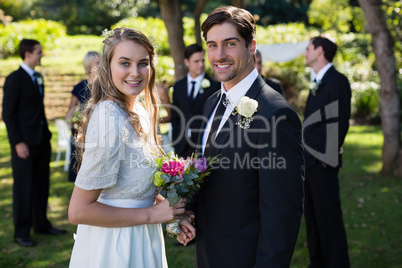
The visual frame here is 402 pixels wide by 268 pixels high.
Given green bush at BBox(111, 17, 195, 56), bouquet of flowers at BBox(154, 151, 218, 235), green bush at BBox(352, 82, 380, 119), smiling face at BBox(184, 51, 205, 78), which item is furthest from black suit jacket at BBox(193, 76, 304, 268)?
green bush at BBox(111, 17, 195, 56)

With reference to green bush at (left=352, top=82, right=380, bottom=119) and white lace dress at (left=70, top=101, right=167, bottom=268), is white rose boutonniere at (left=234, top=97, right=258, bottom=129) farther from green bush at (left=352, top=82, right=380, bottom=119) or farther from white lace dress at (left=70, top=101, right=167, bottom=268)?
green bush at (left=352, top=82, right=380, bottom=119)

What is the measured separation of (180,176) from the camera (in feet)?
8.23

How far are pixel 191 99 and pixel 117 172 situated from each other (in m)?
3.77

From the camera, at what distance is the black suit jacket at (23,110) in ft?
19.2

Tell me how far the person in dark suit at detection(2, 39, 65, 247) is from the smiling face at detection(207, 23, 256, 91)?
4.21m

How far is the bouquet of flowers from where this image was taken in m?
2.49

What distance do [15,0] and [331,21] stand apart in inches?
920

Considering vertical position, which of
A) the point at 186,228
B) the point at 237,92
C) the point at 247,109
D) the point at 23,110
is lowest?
the point at 186,228

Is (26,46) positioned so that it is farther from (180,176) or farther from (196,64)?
(180,176)

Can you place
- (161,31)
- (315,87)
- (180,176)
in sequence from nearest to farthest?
(180,176), (315,87), (161,31)

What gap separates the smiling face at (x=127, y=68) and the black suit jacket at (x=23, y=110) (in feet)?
12.3

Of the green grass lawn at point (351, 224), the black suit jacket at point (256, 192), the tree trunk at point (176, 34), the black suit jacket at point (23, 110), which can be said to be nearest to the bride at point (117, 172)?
the black suit jacket at point (256, 192)

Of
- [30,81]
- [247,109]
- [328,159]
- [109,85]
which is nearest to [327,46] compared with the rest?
[328,159]

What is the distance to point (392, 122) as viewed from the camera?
8352 mm
